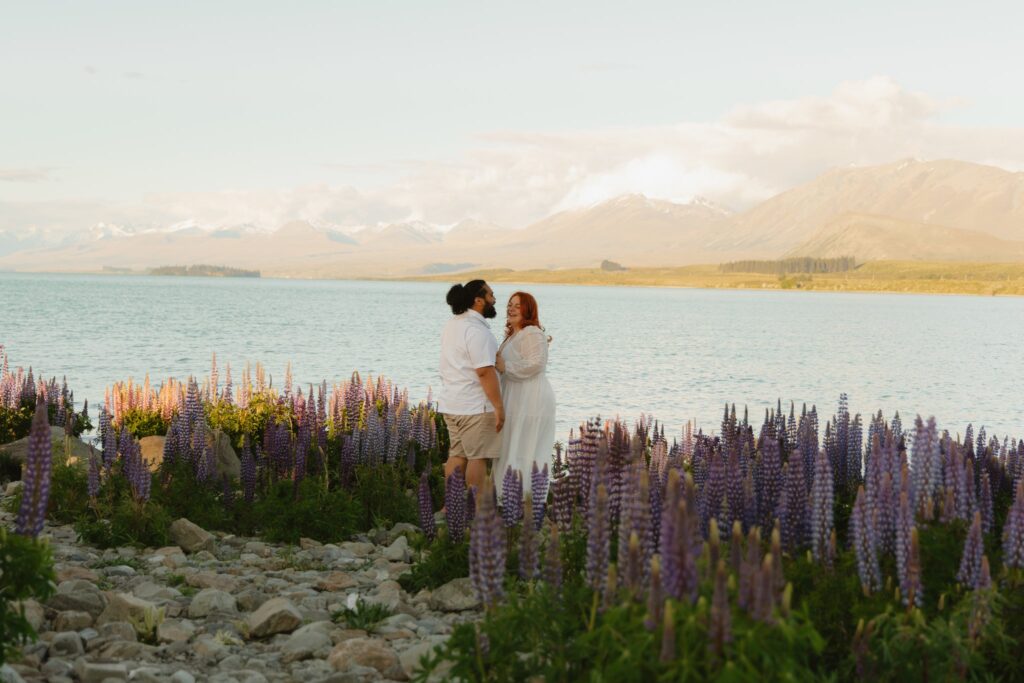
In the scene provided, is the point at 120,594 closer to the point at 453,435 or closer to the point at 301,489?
the point at 301,489

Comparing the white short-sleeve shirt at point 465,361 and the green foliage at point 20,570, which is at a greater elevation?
the white short-sleeve shirt at point 465,361

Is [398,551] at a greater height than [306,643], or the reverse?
[306,643]

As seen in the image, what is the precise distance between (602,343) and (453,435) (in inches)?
2049

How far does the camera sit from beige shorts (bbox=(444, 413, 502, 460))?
12453mm

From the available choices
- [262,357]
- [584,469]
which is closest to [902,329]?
[262,357]

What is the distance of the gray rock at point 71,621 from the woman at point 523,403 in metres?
5.50

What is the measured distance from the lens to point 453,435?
12.8 meters

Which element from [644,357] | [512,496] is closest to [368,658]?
[512,496]

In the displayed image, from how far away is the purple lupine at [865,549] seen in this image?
6113 millimetres

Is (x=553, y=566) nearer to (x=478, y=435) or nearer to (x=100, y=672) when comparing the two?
(x=100, y=672)

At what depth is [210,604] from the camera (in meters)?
8.55

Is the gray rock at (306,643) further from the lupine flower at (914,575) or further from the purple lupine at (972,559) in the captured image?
the purple lupine at (972,559)

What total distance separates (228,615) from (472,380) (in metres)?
4.61

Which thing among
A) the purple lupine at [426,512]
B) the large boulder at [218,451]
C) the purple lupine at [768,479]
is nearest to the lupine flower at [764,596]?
the purple lupine at [768,479]
